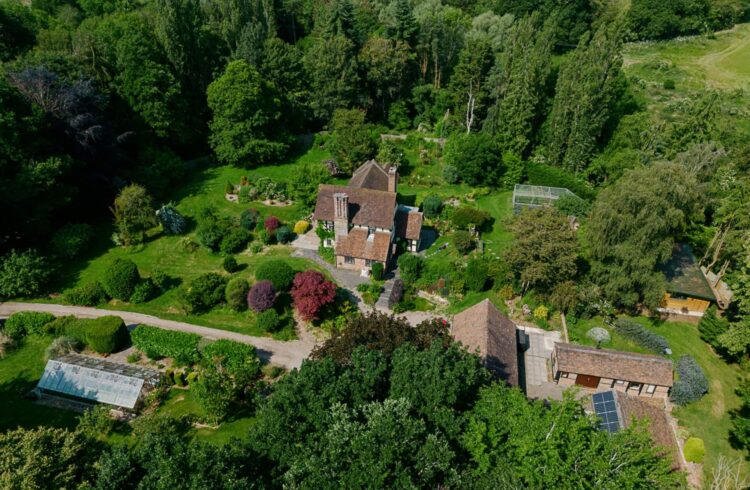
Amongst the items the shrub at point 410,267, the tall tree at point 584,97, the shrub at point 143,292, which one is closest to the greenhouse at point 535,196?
the tall tree at point 584,97

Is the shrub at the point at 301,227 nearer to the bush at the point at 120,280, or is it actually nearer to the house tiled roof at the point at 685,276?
the bush at the point at 120,280

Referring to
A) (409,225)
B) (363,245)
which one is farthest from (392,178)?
(363,245)

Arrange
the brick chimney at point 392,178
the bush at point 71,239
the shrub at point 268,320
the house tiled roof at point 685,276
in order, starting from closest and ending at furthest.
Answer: the shrub at point 268,320 → the house tiled roof at point 685,276 → the bush at point 71,239 → the brick chimney at point 392,178

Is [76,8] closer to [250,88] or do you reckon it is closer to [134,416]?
[250,88]

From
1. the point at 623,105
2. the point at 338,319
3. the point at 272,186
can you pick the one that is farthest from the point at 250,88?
the point at 623,105

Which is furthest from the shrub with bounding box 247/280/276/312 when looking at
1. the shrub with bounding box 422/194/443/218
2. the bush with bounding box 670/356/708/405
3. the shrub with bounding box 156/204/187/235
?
the bush with bounding box 670/356/708/405
